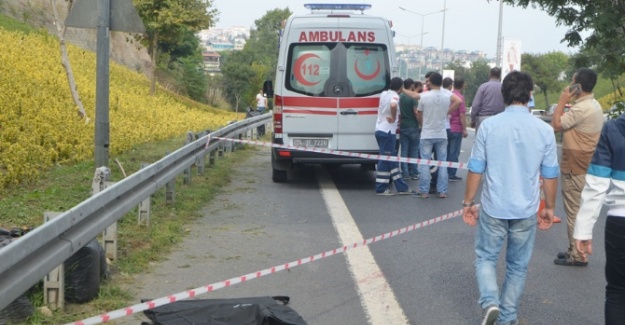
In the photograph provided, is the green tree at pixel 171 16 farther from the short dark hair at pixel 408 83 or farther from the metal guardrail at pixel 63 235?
the metal guardrail at pixel 63 235

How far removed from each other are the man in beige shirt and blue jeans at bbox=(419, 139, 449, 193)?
13.9 ft

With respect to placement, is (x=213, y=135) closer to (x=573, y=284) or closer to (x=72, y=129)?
(x=72, y=129)

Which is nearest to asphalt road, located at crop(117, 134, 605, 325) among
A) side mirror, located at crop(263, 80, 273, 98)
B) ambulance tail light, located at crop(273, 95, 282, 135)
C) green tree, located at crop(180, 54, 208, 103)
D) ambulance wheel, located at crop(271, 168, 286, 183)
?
ambulance tail light, located at crop(273, 95, 282, 135)

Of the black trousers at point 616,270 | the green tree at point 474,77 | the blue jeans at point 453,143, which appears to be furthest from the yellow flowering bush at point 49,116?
the green tree at point 474,77

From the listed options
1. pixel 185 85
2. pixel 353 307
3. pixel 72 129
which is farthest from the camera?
pixel 185 85

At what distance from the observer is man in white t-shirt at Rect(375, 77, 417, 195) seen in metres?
13.1

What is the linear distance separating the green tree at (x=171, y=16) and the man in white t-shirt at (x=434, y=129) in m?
29.4

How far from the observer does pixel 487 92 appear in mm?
14547

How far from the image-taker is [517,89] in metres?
5.95

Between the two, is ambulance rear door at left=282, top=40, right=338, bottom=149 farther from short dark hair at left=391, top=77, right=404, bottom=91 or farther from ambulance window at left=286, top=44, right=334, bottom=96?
short dark hair at left=391, top=77, right=404, bottom=91

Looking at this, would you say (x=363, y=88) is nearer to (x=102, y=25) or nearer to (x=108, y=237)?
(x=102, y=25)

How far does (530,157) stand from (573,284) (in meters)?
2.07

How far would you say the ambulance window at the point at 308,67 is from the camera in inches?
543

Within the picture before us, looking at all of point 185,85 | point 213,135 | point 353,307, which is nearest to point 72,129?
point 213,135
